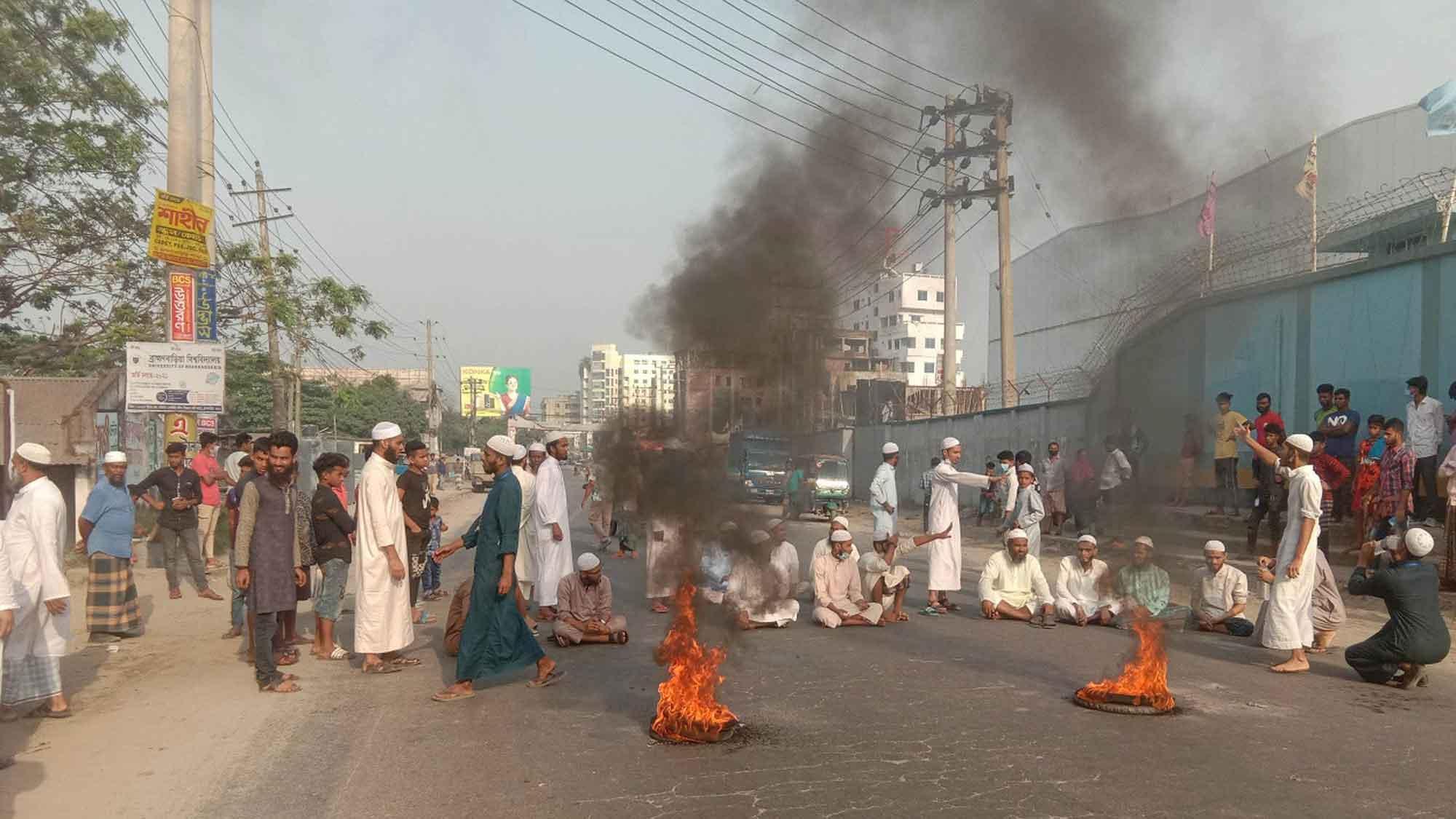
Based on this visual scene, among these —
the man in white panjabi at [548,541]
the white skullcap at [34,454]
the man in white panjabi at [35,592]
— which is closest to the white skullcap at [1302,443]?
the man in white panjabi at [548,541]

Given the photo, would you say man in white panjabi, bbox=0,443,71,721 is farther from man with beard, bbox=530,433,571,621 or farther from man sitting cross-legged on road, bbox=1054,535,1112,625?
man sitting cross-legged on road, bbox=1054,535,1112,625

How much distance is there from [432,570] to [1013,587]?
642 cm

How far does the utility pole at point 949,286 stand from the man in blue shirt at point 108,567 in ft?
26.4

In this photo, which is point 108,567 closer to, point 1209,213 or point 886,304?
point 886,304

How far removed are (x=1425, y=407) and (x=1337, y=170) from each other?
401 cm

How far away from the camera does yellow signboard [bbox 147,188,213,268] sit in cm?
1167

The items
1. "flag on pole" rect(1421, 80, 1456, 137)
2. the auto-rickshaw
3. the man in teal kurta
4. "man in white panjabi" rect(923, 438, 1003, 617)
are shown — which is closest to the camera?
the man in teal kurta

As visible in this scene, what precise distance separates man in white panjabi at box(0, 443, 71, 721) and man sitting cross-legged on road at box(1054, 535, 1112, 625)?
8410 mm

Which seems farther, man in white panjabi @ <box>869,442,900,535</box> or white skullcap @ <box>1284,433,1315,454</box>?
man in white panjabi @ <box>869,442,900,535</box>

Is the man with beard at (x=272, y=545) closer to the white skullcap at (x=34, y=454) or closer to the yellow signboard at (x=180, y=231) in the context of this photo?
the white skullcap at (x=34, y=454)

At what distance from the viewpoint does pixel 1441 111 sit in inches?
667

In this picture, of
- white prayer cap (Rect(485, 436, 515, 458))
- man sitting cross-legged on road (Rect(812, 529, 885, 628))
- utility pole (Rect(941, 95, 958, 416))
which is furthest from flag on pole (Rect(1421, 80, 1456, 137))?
white prayer cap (Rect(485, 436, 515, 458))

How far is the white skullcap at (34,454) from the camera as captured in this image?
6.28 m

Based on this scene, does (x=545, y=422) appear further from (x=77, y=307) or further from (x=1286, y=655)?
(x=1286, y=655)
